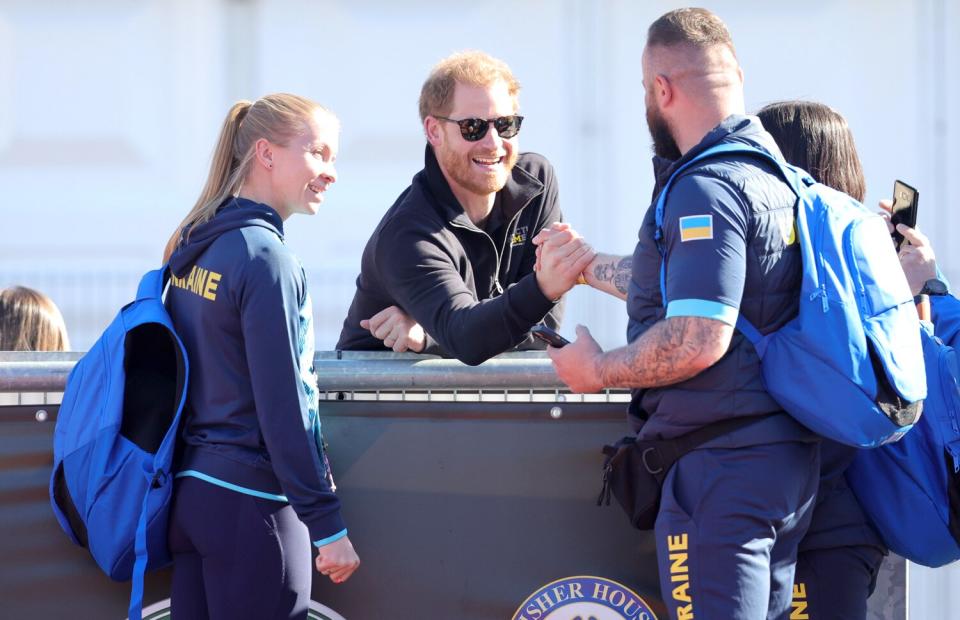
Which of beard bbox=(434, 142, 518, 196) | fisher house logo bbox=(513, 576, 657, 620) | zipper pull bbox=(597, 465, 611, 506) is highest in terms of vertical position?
beard bbox=(434, 142, 518, 196)

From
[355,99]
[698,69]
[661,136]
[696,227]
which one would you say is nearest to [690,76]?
[698,69]

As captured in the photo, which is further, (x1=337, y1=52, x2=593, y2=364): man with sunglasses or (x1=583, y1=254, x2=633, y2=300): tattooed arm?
(x1=337, y1=52, x2=593, y2=364): man with sunglasses

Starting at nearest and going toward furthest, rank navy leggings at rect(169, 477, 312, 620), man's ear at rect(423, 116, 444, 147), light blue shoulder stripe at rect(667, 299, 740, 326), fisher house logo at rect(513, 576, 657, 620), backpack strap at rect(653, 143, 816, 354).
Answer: light blue shoulder stripe at rect(667, 299, 740, 326) → backpack strap at rect(653, 143, 816, 354) → navy leggings at rect(169, 477, 312, 620) → fisher house logo at rect(513, 576, 657, 620) → man's ear at rect(423, 116, 444, 147)

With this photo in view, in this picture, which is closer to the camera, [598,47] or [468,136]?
[468,136]

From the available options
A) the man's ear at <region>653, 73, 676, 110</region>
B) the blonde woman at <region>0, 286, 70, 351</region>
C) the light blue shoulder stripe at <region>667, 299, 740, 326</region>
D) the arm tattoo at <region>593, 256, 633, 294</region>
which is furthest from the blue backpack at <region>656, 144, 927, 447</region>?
the blonde woman at <region>0, 286, 70, 351</region>

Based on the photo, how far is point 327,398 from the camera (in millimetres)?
3174

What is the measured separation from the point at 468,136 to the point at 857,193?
1116 millimetres

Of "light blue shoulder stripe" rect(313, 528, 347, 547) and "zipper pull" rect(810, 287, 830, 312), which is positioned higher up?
"zipper pull" rect(810, 287, 830, 312)

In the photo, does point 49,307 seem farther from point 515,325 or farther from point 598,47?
point 598,47

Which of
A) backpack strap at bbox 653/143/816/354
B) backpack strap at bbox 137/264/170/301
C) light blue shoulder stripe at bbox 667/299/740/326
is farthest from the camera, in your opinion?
backpack strap at bbox 137/264/170/301

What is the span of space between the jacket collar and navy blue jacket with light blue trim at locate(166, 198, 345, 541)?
0.75 meters

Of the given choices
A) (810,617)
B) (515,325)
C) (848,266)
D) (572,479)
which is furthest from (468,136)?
(810,617)

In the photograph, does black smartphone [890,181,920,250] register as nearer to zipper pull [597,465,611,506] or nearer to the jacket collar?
zipper pull [597,465,611,506]

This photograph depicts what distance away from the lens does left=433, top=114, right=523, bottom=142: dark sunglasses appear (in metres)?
3.55
